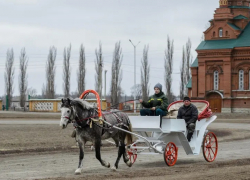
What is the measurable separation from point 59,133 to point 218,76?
44.9 meters

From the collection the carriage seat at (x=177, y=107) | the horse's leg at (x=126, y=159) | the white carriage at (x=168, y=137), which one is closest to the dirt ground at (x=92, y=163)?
the horse's leg at (x=126, y=159)

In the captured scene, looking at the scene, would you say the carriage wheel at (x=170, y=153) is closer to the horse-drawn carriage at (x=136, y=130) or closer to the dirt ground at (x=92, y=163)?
the horse-drawn carriage at (x=136, y=130)

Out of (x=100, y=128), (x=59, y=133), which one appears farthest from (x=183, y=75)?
(x=100, y=128)

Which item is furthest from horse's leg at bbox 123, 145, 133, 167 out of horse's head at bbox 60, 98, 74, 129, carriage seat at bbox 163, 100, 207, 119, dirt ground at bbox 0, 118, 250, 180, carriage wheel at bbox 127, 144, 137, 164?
carriage seat at bbox 163, 100, 207, 119

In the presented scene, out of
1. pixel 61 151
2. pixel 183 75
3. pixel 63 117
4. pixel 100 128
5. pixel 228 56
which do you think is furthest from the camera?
pixel 183 75

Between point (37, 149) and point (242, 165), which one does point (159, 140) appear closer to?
point (242, 165)

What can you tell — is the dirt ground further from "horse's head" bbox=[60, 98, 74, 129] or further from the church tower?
the church tower

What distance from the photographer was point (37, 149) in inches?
781

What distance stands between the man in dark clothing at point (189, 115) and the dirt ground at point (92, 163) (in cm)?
95

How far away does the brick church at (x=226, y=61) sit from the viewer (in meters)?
67.7

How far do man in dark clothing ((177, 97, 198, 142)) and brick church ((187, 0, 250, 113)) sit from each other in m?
51.8

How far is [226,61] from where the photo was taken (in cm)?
6800

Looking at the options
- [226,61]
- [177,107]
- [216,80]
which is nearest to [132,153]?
[177,107]

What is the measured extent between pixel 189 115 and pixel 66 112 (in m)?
4.50
